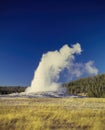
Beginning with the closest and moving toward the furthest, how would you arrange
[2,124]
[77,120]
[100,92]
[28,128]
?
[28,128], [2,124], [77,120], [100,92]

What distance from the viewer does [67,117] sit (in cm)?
2462

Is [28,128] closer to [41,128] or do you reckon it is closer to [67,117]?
[41,128]

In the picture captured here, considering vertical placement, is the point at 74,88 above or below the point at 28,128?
above

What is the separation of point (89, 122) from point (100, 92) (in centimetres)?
8780

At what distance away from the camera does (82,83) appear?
512 ft

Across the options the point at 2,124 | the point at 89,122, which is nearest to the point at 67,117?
the point at 89,122

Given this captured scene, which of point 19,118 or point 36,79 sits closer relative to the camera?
point 19,118

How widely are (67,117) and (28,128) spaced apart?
5.13 meters

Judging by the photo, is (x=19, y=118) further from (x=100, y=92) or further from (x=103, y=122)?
(x=100, y=92)

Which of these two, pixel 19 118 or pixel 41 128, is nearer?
pixel 41 128

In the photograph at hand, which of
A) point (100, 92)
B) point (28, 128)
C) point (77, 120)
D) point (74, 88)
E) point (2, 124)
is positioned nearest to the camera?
point (28, 128)

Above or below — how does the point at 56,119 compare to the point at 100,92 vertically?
below

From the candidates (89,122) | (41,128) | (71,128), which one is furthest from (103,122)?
(41,128)

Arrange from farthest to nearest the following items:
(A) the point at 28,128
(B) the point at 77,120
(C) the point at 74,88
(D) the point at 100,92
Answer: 1. (C) the point at 74,88
2. (D) the point at 100,92
3. (B) the point at 77,120
4. (A) the point at 28,128
